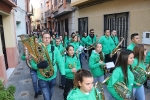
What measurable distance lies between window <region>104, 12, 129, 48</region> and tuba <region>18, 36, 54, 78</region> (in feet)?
16.3

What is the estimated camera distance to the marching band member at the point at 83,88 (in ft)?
6.37

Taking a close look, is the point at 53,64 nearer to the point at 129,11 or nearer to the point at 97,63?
the point at 97,63

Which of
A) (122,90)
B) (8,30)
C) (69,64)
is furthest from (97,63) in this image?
(8,30)

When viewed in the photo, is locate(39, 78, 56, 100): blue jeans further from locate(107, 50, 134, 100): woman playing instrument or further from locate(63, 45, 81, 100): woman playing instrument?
locate(107, 50, 134, 100): woman playing instrument

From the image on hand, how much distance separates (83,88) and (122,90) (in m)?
0.69

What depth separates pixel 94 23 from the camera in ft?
32.0

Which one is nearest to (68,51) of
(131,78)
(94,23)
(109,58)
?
(131,78)

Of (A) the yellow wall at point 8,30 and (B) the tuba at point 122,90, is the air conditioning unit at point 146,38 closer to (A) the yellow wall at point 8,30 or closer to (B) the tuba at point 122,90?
(B) the tuba at point 122,90

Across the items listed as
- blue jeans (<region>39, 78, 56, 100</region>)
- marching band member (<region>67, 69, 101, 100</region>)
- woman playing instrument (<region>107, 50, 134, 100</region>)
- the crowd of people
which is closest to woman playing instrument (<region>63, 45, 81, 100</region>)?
the crowd of people

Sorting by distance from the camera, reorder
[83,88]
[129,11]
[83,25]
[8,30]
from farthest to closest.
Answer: [83,25] → [8,30] → [129,11] → [83,88]

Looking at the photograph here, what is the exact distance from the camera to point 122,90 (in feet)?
7.62

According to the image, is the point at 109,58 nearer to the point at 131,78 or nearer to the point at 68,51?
the point at 68,51

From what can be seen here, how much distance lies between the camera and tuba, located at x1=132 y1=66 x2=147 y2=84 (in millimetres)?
2866

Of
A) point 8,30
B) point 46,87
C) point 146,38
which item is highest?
point 8,30
